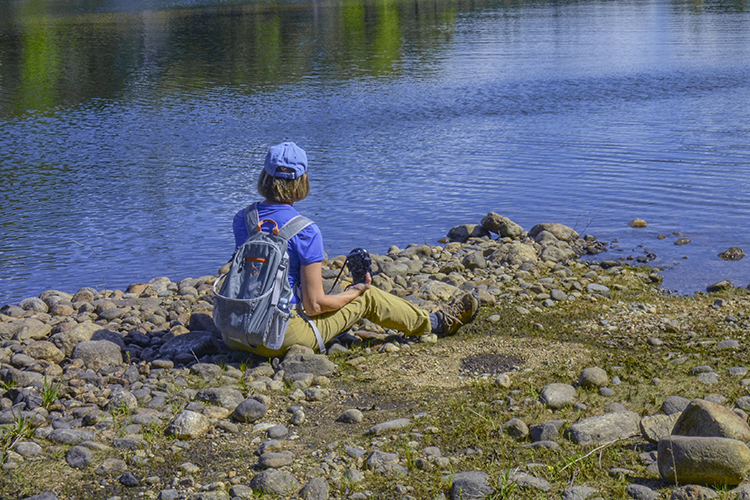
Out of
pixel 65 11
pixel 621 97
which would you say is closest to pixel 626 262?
pixel 621 97

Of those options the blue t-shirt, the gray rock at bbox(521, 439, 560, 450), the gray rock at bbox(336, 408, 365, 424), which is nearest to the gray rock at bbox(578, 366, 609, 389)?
the gray rock at bbox(521, 439, 560, 450)

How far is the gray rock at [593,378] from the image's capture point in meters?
6.38

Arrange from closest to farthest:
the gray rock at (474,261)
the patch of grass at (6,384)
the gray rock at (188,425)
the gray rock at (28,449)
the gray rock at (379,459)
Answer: the gray rock at (379,459) → the gray rock at (28,449) → the gray rock at (188,425) → the patch of grass at (6,384) → the gray rock at (474,261)

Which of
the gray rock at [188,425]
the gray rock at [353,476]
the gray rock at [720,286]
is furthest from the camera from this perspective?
the gray rock at [720,286]

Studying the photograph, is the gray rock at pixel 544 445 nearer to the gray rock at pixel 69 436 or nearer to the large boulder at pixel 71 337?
the gray rock at pixel 69 436

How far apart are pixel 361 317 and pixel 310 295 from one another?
2.62 feet

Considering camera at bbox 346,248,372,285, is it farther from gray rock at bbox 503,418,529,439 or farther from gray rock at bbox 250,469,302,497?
gray rock at bbox 250,469,302,497

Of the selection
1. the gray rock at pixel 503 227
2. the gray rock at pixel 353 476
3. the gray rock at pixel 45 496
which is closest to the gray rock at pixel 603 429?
the gray rock at pixel 353 476

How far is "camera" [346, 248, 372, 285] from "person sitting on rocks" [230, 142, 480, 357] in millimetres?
88

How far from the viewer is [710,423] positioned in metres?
4.97

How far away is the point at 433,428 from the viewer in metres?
5.70

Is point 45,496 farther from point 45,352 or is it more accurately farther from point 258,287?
point 45,352

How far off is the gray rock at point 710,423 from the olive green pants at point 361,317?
9.84ft

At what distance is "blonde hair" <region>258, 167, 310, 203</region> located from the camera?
6.70 metres
